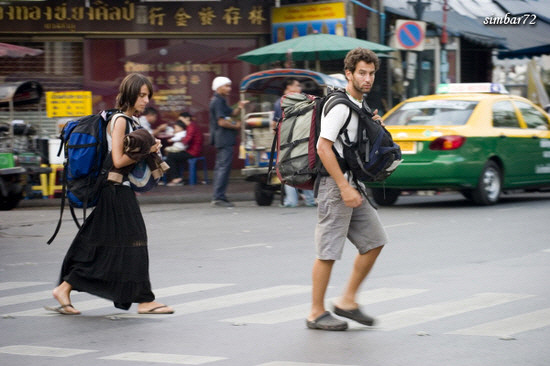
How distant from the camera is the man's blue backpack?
23.4 ft

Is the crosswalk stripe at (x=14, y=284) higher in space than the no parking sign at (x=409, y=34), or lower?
lower

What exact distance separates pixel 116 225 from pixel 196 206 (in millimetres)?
9369

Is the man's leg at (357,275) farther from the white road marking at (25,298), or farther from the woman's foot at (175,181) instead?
the woman's foot at (175,181)

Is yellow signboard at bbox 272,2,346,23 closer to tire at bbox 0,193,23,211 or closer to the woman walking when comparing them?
tire at bbox 0,193,23,211

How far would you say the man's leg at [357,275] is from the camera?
6.53m

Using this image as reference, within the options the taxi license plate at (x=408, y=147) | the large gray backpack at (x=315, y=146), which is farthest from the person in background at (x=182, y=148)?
the large gray backpack at (x=315, y=146)

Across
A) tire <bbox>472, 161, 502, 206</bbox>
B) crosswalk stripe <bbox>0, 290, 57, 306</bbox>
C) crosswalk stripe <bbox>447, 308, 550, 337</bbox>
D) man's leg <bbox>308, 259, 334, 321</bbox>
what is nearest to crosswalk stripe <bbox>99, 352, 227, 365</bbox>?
man's leg <bbox>308, 259, 334, 321</bbox>

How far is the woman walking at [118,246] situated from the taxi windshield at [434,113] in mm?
8099

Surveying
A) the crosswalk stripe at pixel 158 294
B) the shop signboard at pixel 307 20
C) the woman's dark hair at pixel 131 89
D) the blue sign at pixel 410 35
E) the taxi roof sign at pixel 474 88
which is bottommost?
the crosswalk stripe at pixel 158 294

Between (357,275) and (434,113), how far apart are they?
8.64m

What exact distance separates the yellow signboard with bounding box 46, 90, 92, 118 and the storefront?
7.33 feet

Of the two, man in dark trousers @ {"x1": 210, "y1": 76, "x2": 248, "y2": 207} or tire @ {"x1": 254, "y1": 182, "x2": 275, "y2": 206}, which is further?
tire @ {"x1": 254, "y1": 182, "x2": 275, "y2": 206}

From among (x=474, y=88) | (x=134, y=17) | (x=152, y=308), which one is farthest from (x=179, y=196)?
(x=152, y=308)

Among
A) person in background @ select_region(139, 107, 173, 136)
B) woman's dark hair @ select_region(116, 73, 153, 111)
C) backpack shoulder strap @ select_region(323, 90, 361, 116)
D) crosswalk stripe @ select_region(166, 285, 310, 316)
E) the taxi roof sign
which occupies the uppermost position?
the taxi roof sign
